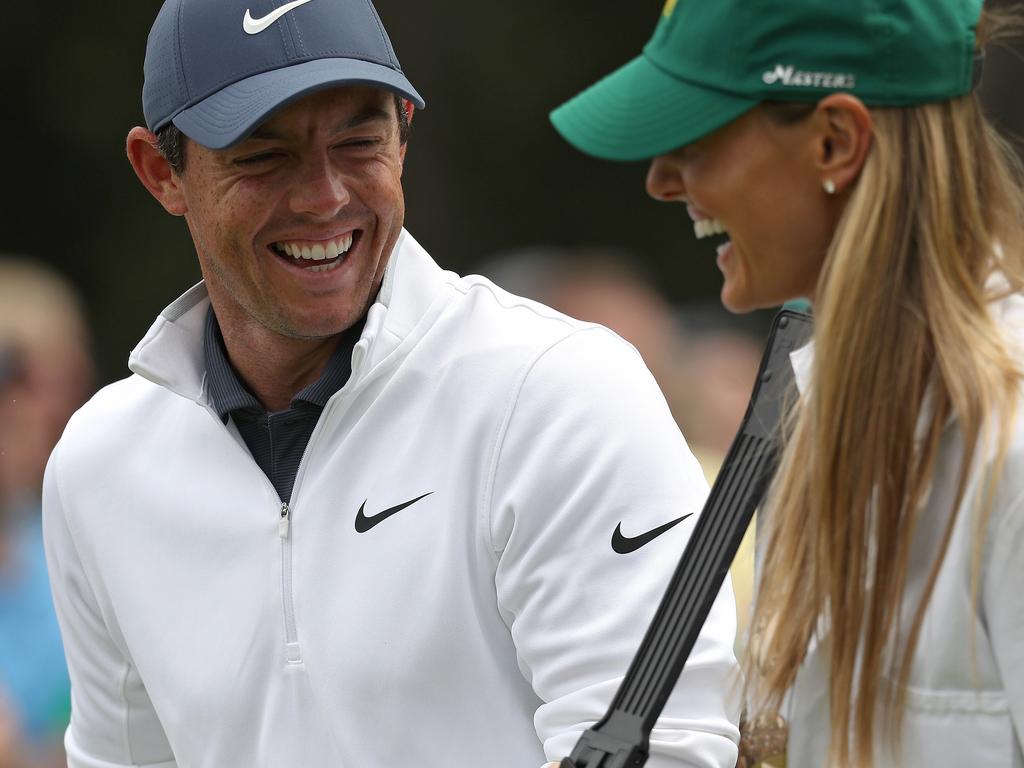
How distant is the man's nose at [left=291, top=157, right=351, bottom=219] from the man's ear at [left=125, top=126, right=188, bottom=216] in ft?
1.18

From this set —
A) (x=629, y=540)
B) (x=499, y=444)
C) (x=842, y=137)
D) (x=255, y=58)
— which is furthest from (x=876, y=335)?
(x=255, y=58)

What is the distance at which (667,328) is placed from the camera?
17.6 ft

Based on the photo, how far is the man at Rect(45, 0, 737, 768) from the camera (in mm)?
2406

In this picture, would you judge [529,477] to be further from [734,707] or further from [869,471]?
[869,471]

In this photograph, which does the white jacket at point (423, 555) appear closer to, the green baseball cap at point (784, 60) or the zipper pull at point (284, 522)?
the zipper pull at point (284, 522)

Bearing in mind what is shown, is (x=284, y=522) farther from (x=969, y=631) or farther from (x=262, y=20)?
(x=969, y=631)

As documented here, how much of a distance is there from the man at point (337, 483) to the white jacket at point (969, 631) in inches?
26.4

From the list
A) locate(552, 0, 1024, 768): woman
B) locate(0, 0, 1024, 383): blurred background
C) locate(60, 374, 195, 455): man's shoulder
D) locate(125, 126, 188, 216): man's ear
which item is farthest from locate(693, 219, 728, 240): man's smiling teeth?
locate(0, 0, 1024, 383): blurred background

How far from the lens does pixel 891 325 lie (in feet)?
5.52

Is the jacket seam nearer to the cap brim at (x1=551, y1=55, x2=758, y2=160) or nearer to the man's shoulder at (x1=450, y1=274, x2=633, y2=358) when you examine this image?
the man's shoulder at (x1=450, y1=274, x2=633, y2=358)

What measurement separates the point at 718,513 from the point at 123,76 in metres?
4.72

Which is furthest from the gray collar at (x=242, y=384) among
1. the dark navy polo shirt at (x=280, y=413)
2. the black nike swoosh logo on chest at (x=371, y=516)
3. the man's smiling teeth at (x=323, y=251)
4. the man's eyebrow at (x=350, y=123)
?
the man's eyebrow at (x=350, y=123)

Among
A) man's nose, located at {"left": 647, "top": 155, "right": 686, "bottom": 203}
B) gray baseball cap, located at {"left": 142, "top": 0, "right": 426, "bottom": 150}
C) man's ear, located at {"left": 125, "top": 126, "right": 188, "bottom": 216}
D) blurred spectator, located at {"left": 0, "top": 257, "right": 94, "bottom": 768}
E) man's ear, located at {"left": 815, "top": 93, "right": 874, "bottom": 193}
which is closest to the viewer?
man's ear, located at {"left": 815, "top": 93, "right": 874, "bottom": 193}

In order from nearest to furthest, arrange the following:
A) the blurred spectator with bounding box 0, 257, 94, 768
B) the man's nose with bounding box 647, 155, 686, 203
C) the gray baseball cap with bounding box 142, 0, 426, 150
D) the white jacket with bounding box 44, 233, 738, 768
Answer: the man's nose with bounding box 647, 155, 686, 203, the white jacket with bounding box 44, 233, 738, 768, the gray baseball cap with bounding box 142, 0, 426, 150, the blurred spectator with bounding box 0, 257, 94, 768
